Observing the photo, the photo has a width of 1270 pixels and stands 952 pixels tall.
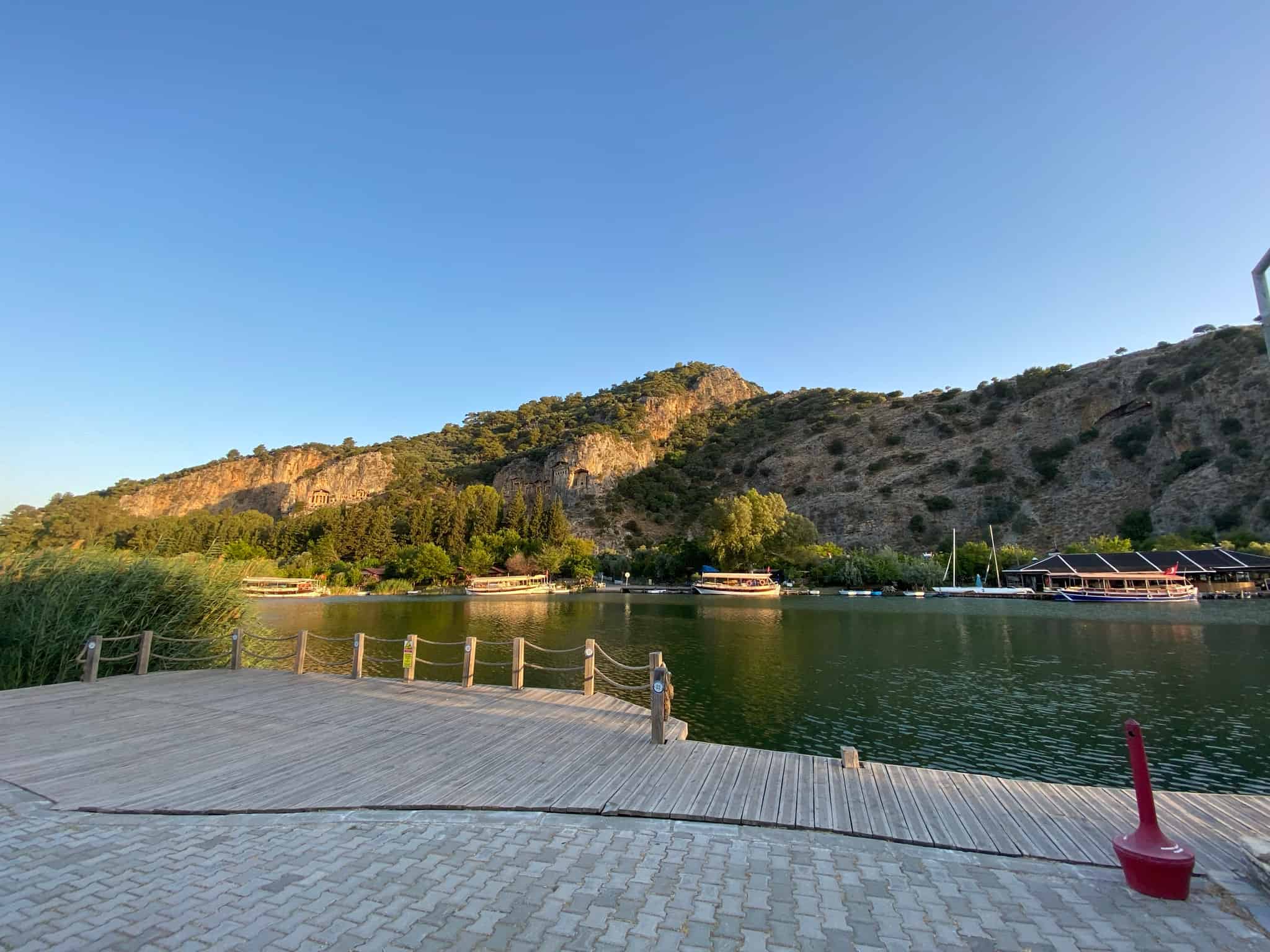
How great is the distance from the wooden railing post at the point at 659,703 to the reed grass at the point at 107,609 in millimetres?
10698

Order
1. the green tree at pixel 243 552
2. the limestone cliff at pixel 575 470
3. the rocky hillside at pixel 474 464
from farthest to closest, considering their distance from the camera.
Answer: the rocky hillside at pixel 474 464 < the limestone cliff at pixel 575 470 < the green tree at pixel 243 552

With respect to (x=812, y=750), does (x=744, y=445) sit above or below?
above

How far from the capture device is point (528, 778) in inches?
229

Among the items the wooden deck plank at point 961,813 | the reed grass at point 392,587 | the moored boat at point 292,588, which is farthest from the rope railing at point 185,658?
the reed grass at point 392,587

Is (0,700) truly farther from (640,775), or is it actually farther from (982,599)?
(982,599)

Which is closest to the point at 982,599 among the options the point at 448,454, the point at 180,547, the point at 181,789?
the point at 181,789

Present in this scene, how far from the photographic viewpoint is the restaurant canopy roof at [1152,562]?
40625mm

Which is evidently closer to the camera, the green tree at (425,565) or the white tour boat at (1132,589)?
the white tour boat at (1132,589)

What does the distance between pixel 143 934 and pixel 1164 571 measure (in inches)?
2227

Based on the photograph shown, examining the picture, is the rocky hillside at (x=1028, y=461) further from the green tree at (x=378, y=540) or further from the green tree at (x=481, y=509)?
the green tree at (x=378, y=540)

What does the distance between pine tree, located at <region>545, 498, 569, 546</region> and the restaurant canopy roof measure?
150 ft

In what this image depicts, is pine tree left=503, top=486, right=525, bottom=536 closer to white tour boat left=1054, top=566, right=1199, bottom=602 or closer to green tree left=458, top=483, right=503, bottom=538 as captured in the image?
green tree left=458, top=483, right=503, bottom=538

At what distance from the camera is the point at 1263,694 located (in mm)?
13953

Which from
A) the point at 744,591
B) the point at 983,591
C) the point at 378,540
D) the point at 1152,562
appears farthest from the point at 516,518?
the point at 1152,562
